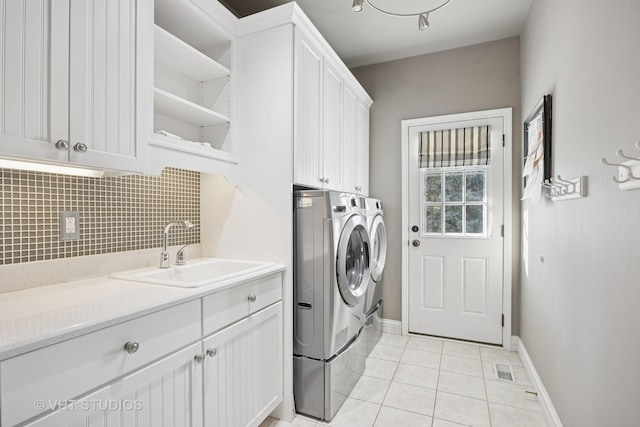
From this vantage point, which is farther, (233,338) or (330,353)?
(330,353)

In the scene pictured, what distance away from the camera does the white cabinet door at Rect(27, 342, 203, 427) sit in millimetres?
923

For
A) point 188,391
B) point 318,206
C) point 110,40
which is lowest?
point 188,391

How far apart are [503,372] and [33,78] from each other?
3229 mm

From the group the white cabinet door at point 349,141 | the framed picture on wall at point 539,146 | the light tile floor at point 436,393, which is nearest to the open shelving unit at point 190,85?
the white cabinet door at point 349,141

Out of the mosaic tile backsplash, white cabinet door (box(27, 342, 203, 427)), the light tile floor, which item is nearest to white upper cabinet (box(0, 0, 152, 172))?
the mosaic tile backsplash

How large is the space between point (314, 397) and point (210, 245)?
115 centimetres

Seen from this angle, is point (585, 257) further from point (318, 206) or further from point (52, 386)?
point (52, 386)

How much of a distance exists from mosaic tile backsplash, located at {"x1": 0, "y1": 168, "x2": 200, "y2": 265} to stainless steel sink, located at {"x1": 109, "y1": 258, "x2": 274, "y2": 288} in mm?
194

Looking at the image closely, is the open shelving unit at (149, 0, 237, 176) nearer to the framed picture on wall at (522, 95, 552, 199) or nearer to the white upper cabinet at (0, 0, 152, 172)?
the white upper cabinet at (0, 0, 152, 172)

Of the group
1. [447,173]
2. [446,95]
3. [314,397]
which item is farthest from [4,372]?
[446,95]

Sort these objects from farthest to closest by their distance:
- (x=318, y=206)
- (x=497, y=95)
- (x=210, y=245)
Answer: (x=497, y=95)
(x=210, y=245)
(x=318, y=206)

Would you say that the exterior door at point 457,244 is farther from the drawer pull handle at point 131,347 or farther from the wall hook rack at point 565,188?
the drawer pull handle at point 131,347

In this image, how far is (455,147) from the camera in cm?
312

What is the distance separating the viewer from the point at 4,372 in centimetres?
76
